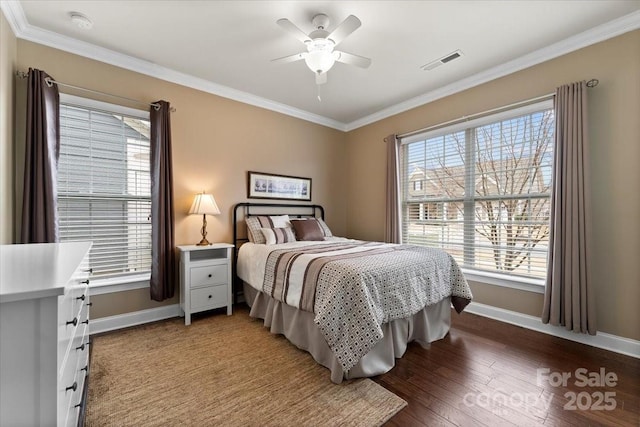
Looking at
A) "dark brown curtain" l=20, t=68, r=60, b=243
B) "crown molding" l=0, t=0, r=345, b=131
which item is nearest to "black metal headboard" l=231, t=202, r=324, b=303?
"crown molding" l=0, t=0, r=345, b=131

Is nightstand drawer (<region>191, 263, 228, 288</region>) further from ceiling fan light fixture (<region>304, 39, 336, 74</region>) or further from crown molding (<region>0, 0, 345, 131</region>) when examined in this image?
ceiling fan light fixture (<region>304, 39, 336, 74</region>)

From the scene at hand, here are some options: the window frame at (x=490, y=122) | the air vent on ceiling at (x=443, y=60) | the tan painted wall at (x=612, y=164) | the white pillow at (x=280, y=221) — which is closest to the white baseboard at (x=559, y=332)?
the tan painted wall at (x=612, y=164)

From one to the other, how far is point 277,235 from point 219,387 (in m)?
1.81

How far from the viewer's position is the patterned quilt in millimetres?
1867

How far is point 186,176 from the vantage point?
325 centimetres

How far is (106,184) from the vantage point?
9.23 feet

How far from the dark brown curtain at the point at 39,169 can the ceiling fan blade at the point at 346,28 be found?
2435 millimetres

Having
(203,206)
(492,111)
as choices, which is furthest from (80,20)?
(492,111)

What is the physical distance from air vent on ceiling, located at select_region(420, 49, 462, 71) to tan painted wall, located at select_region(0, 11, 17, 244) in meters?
3.60

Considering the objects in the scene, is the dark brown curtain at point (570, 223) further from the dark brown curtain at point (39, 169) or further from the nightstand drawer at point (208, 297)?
the dark brown curtain at point (39, 169)

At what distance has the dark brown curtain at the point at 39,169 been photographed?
226 centimetres

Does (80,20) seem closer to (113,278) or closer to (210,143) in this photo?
(210,143)

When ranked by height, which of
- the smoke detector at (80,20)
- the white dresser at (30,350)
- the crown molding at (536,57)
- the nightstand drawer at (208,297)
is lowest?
the nightstand drawer at (208,297)

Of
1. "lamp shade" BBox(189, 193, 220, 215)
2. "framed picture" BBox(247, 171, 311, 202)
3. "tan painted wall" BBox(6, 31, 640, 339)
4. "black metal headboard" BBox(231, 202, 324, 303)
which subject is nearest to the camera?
"tan painted wall" BBox(6, 31, 640, 339)
